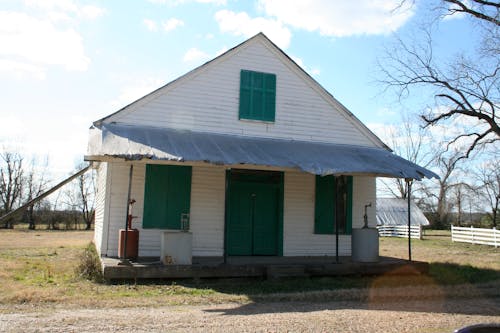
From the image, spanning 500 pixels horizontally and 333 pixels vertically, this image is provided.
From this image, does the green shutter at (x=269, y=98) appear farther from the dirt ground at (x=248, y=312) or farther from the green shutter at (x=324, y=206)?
the dirt ground at (x=248, y=312)

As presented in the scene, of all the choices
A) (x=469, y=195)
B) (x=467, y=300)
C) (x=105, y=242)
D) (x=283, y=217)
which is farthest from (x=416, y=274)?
(x=469, y=195)

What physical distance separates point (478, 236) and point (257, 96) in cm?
1962

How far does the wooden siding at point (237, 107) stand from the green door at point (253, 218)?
4.57 ft

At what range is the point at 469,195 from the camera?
182ft

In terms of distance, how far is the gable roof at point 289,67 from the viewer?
1156cm

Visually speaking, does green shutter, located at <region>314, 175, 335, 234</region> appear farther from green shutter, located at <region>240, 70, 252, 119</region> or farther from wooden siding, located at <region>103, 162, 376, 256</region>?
green shutter, located at <region>240, 70, 252, 119</region>

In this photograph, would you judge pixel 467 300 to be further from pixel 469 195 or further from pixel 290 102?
pixel 469 195

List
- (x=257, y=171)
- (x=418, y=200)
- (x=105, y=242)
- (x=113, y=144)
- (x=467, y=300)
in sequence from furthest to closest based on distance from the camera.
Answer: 1. (x=418, y=200)
2. (x=257, y=171)
3. (x=105, y=242)
4. (x=113, y=144)
5. (x=467, y=300)

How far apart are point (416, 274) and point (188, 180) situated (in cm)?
595

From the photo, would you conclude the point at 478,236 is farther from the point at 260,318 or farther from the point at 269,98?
the point at 260,318

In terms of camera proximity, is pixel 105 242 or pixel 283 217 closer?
pixel 105 242

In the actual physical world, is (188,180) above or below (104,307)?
above

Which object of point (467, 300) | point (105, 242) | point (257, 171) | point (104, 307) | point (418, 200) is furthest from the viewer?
point (418, 200)

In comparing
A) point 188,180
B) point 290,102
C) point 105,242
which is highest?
point 290,102
